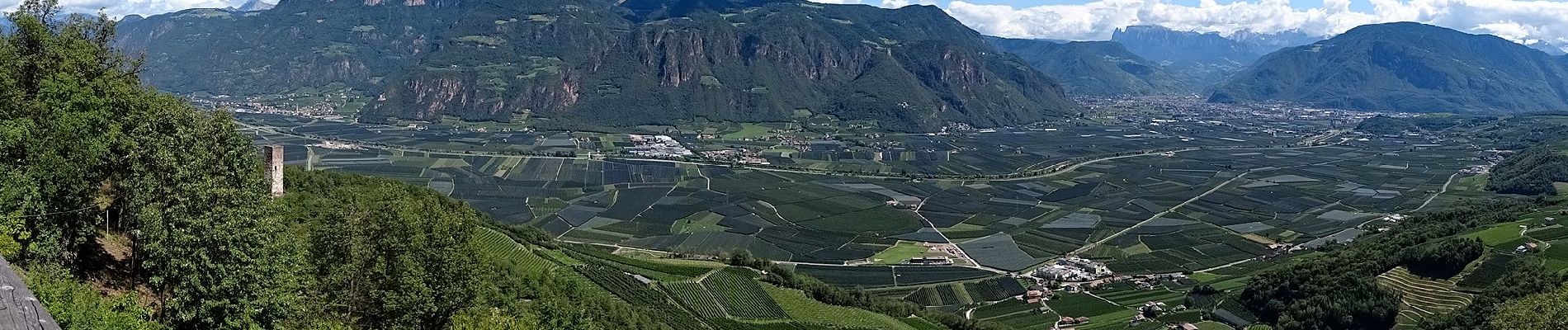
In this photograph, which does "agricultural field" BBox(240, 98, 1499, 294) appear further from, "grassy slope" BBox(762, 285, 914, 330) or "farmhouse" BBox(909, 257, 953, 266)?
"grassy slope" BBox(762, 285, 914, 330)

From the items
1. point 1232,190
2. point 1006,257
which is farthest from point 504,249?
point 1232,190

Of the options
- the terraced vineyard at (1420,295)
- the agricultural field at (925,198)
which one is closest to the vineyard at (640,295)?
the agricultural field at (925,198)

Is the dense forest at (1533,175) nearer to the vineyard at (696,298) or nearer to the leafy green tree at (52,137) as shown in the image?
the vineyard at (696,298)

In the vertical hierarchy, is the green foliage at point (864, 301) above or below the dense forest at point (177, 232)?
below

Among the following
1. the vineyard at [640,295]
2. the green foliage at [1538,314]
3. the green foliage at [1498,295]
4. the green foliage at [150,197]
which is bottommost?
the vineyard at [640,295]

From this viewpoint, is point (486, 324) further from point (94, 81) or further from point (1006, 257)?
point (1006, 257)

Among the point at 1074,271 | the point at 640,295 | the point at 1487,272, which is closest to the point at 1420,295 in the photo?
the point at 1487,272
